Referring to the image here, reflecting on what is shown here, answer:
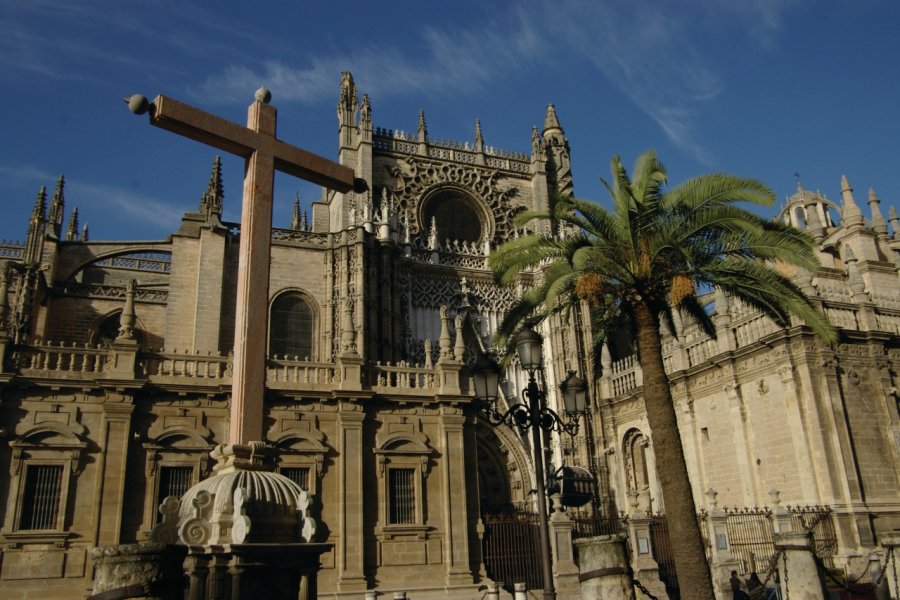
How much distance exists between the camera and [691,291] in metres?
13.7

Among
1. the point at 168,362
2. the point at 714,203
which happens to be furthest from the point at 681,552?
the point at 168,362

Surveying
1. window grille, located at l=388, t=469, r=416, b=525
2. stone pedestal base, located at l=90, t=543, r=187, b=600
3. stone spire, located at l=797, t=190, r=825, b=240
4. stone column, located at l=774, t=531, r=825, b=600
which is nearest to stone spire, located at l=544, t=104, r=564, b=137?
stone spire, located at l=797, t=190, r=825, b=240

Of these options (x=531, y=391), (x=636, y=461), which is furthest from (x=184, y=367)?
(x=636, y=461)

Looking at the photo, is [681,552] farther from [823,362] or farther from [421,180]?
[421,180]

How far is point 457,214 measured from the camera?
3522cm

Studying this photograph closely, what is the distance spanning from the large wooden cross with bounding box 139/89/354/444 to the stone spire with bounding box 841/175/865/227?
27.4 meters

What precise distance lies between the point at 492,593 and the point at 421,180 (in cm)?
2285

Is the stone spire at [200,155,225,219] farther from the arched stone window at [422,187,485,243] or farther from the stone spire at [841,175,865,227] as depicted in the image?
the stone spire at [841,175,865,227]

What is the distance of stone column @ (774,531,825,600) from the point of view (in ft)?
37.2

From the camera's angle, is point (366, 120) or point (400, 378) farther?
point (366, 120)

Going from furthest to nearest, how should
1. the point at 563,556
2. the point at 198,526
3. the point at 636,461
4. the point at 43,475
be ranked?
the point at 636,461
the point at 563,556
the point at 43,475
the point at 198,526

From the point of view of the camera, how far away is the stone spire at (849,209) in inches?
1225

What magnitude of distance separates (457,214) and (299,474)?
1910 centimetres

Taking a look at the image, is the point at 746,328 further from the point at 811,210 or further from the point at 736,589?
the point at 811,210
